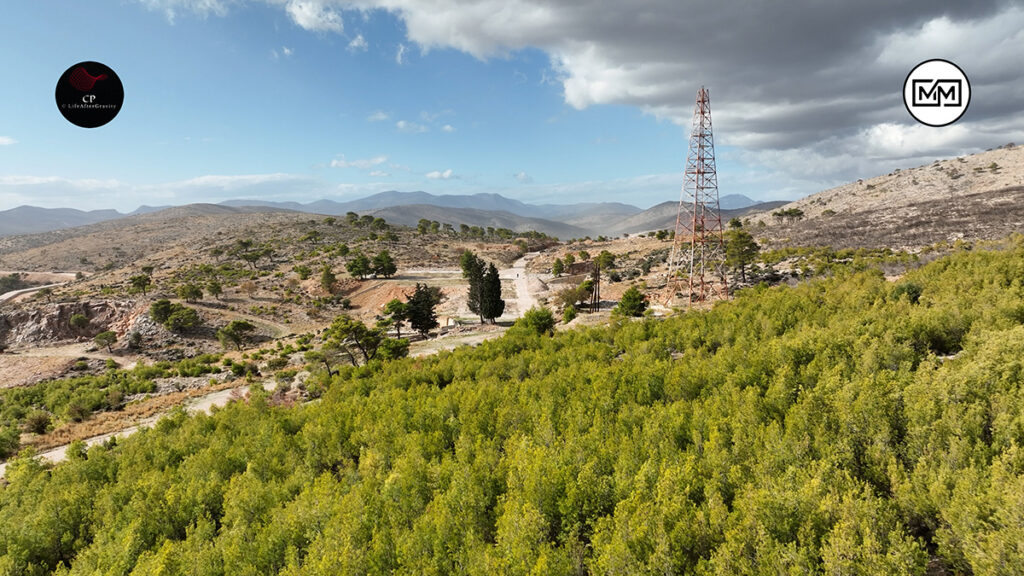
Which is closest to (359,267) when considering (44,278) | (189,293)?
(189,293)

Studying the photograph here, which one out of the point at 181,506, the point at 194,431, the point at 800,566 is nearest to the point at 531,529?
the point at 800,566

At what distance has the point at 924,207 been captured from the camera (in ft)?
239

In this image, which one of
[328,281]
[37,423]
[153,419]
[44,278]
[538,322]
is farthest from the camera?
[44,278]

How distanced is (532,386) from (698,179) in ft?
77.2

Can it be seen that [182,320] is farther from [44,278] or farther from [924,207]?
[924,207]

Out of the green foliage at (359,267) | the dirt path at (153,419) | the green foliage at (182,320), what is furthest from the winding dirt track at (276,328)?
the green foliage at (359,267)

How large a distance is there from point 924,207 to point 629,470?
301 feet

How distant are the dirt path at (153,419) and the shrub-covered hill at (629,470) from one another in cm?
462

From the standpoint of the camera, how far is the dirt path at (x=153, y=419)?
2858 cm

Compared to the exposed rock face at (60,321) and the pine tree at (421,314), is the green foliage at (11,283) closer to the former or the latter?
the exposed rock face at (60,321)

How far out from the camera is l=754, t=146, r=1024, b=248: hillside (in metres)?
55.1

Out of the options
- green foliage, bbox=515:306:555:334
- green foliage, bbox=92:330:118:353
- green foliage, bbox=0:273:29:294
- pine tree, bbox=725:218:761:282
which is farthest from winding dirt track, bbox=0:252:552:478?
green foliage, bbox=0:273:29:294

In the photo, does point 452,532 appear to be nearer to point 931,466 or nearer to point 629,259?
point 931,466

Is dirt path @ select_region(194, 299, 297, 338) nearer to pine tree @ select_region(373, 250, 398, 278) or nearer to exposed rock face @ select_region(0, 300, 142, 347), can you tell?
exposed rock face @ select_region(0, 300, 142, 347)
